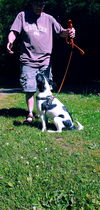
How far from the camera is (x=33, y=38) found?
233 inches

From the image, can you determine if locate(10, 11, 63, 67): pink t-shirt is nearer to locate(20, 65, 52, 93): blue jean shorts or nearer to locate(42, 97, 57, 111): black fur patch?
locate(20, 65, 52, 93): blue jean shorts

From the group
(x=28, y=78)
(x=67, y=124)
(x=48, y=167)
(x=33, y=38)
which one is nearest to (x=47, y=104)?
(x=67, y=124)

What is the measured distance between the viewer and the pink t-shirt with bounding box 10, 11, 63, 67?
5.94m

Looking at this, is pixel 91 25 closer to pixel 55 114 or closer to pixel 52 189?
pixel 55 114

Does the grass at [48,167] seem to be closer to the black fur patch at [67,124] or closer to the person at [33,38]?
the black fur patch at [67,124]

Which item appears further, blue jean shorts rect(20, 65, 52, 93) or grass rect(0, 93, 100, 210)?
blue jean shorts rect(20, 65, 52, 93)

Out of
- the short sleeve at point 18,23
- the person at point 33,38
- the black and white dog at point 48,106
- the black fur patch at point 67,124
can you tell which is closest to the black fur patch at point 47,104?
the black and white dog at point 48,106

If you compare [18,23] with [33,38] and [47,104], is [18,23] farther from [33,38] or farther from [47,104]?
[47,104]

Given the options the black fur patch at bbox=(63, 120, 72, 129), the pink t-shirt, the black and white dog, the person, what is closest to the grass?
the black fur patch at bbox=(63, 120, 72, 129)

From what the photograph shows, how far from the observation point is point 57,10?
1099 centimetres

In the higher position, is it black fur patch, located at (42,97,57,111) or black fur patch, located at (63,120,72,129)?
black fur patch, located at (42,97,57,111)

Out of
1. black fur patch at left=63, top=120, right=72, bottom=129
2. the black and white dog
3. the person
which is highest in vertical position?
the person

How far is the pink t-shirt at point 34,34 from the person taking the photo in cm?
594

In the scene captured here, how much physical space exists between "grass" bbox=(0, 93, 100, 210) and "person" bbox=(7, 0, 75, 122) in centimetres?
90
